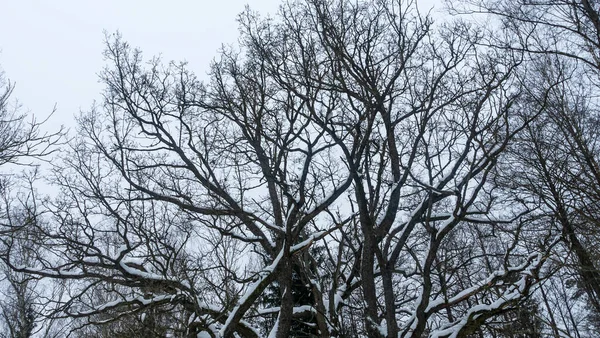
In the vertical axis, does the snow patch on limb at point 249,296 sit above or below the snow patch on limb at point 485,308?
above

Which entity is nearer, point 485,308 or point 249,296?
point 485,308

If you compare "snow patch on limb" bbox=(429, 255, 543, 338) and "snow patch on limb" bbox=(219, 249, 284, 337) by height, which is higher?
"snow patch on limb" bbox=(219, 249, 284, 337)

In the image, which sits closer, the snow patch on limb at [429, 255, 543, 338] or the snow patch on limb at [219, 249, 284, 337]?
the snow patch on limb at [219, 249, 284, 337]

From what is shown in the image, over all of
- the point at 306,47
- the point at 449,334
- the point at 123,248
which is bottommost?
the point at 449,334

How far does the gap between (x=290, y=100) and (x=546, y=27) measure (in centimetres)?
571

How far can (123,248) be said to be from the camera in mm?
9312

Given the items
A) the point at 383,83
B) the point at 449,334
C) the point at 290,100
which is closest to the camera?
the point at 449,334

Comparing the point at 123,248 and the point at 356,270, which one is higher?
the point at 123,248

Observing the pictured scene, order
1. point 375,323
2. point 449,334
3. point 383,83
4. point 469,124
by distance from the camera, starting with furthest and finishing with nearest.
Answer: point 383,83
point 469,124
point 449,334
point 375,323

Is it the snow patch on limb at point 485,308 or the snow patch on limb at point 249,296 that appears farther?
the snow patch on limb at point 485,308

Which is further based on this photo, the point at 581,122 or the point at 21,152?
the point at 581,122

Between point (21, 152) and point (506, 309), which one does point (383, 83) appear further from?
point (21, 152)

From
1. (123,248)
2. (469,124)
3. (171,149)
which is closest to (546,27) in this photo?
(469,124)

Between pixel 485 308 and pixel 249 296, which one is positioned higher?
pixel 249 296
